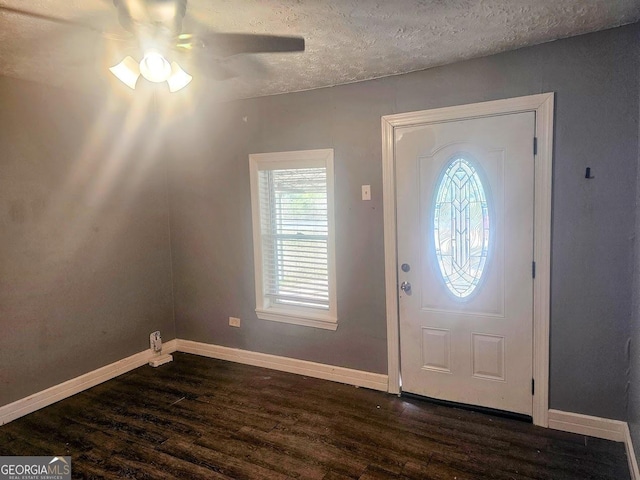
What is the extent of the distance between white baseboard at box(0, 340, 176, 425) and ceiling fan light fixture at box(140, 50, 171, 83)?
2.61 metres

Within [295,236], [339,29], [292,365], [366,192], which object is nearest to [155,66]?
[339,29]

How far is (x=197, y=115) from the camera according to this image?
160 inches

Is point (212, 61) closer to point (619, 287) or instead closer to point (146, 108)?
point (146, 108)

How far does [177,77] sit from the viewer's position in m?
2.30

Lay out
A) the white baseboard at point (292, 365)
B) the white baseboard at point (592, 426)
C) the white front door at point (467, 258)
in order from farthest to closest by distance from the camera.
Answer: the white baseboard at point (292, 365) < the white front door at point (467, 258) < the white baseboard at point (592, 426)

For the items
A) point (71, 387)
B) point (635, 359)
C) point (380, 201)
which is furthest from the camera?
point (71, 387)

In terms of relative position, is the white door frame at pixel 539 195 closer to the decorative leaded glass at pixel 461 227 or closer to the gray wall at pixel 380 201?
the gray wall at pixel 380 201

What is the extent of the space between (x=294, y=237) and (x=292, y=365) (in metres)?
1.14

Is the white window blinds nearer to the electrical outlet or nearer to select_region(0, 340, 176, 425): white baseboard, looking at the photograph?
the electrical outlet

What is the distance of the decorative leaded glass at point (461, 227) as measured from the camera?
115 inches

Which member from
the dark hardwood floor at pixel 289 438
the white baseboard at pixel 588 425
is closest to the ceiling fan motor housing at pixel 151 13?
the dark hardwood floor at pixel 289 438

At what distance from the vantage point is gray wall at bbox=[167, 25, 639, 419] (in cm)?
253

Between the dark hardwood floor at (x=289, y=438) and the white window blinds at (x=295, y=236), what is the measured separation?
80 cm

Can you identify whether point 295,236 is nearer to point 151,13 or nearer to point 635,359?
point 151,13
